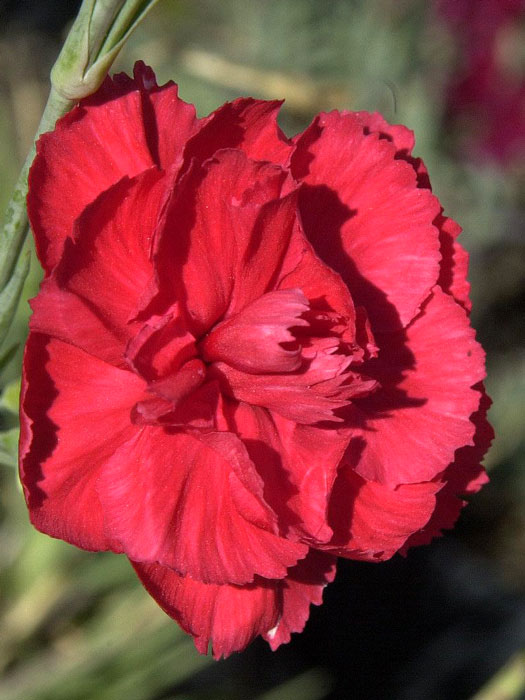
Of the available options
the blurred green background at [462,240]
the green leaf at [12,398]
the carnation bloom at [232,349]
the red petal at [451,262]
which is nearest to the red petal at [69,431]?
the carnation bloom at [232,349]

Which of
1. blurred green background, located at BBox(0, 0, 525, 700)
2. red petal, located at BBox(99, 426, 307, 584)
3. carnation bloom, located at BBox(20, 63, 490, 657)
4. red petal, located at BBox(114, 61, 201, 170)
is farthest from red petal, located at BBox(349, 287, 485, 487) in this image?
blurred green background, located at BBox(0, 0, 525, 700)

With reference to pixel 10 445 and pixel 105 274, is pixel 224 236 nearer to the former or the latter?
pixel 105 274

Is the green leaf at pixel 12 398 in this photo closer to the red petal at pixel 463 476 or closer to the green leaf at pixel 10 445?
the green leaf at pixel 10 445

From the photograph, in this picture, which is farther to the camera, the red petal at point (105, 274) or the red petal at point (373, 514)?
the red petal at point (373, 514)

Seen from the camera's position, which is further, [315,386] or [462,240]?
[462,240]

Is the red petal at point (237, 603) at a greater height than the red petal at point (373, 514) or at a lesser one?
lesser

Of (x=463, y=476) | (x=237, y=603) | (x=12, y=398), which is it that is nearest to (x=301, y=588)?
(x=237, y=603)

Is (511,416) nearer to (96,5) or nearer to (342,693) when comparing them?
(342,693)

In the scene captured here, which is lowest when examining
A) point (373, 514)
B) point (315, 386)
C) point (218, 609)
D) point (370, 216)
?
point (218, 609)
